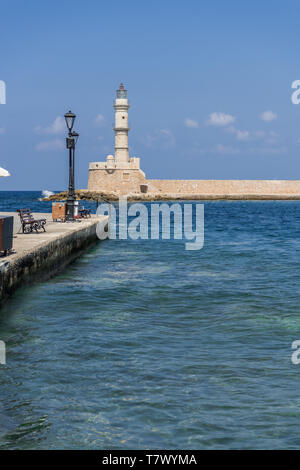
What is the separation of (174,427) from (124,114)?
69.1 m

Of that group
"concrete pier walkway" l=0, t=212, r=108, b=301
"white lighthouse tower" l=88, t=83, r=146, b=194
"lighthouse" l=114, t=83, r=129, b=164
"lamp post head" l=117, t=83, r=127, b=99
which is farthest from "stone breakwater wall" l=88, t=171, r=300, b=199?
"concrete pier walkway" l=0, t=212, r=108, b=301

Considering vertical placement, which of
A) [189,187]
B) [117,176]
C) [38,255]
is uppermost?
[117,176]

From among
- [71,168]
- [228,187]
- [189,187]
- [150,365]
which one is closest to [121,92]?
[189,187]

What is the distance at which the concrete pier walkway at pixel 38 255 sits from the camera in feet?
32.2

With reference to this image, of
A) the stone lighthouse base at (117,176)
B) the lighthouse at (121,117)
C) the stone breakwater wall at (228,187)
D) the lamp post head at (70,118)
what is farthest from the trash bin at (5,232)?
the stone breakwater wall at (228,187)

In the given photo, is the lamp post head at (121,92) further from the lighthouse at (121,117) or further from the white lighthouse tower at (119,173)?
the white lighthouse tower at (119,173)

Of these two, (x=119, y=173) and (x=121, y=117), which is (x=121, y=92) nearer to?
(x=121, y=117)

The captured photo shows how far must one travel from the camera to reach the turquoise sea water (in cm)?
498

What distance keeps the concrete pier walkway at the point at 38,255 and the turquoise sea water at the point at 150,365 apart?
332 mm

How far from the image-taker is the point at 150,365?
6699 mm

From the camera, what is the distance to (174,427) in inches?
199

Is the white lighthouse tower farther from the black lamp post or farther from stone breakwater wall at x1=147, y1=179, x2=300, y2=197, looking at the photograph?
the black lamp post

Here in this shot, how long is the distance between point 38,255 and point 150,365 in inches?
234

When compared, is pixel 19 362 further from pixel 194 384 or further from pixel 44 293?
pixel 44 293
